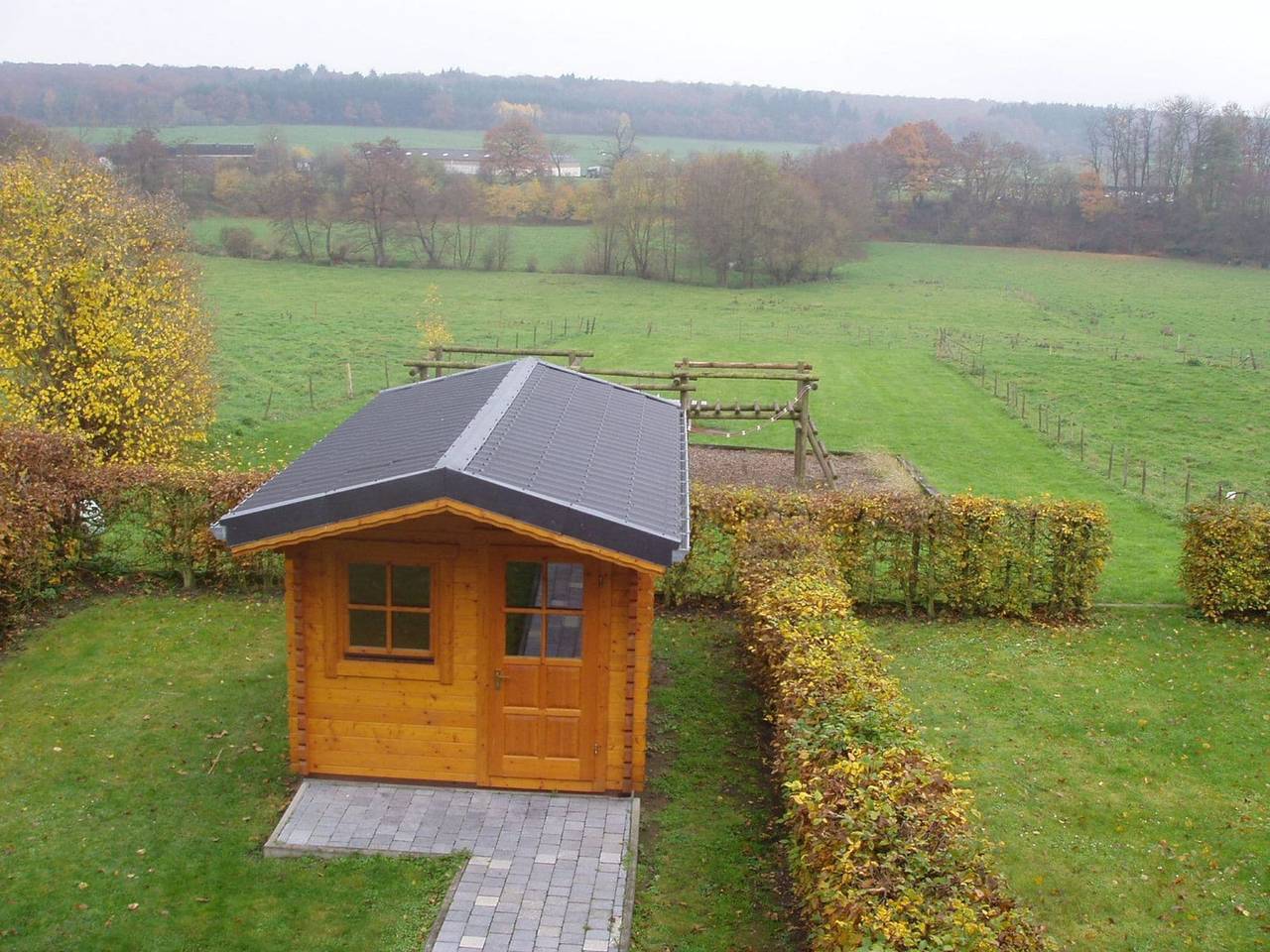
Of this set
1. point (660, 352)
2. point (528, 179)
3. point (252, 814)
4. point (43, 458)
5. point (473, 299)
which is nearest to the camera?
point (252, 814)

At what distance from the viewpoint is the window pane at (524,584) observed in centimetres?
984

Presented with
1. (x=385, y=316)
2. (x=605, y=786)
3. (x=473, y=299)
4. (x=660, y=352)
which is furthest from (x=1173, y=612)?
(x=473, y=299)

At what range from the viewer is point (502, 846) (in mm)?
9352

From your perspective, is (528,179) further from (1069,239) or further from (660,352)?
(660,352)

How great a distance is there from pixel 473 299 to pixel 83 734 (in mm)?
42944

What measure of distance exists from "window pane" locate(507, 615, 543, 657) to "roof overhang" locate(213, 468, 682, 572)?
40.9 inches

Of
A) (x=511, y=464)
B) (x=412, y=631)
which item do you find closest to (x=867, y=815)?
(x=511, y=464)

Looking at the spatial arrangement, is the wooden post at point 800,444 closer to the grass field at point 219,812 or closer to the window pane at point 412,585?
the grass field at point 219,812

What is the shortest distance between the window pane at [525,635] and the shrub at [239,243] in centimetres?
5820

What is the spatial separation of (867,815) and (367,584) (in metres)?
4.91

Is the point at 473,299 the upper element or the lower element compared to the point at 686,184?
lower

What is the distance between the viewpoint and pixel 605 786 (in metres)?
10.2

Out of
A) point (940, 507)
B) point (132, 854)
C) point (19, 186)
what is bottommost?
point (132, 854)

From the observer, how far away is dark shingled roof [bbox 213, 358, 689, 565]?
30.0 feet
